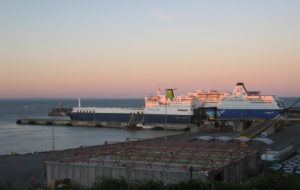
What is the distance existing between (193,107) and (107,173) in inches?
1501

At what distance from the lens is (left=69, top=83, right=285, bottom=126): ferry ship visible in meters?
47.8

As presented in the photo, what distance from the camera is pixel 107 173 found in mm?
13430

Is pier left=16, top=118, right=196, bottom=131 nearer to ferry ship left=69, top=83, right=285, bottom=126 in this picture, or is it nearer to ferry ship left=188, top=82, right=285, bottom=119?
ferry ship left=69, top=83, right=285, bottom=126

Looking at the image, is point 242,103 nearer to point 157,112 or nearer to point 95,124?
point 157,112

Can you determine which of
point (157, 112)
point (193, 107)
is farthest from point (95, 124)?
point (193, 107)

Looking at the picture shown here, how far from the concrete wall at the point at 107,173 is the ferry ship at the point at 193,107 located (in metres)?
32.3

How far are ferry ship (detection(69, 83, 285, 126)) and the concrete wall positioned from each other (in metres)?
32.3

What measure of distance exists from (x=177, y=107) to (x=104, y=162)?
1461 inches

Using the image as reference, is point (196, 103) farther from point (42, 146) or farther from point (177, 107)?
point (42, 146)

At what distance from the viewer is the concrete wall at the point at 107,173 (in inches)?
486

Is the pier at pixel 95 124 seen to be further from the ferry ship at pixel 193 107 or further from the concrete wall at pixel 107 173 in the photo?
the concrete wall at pixel 107 173

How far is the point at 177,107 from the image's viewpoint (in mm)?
50844

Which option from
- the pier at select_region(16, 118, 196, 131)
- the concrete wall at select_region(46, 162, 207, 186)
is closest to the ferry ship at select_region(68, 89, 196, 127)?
the pier at select_region(16, 118, 196, 131)

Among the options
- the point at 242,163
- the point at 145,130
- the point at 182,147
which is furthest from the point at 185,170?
the point at 145,130
